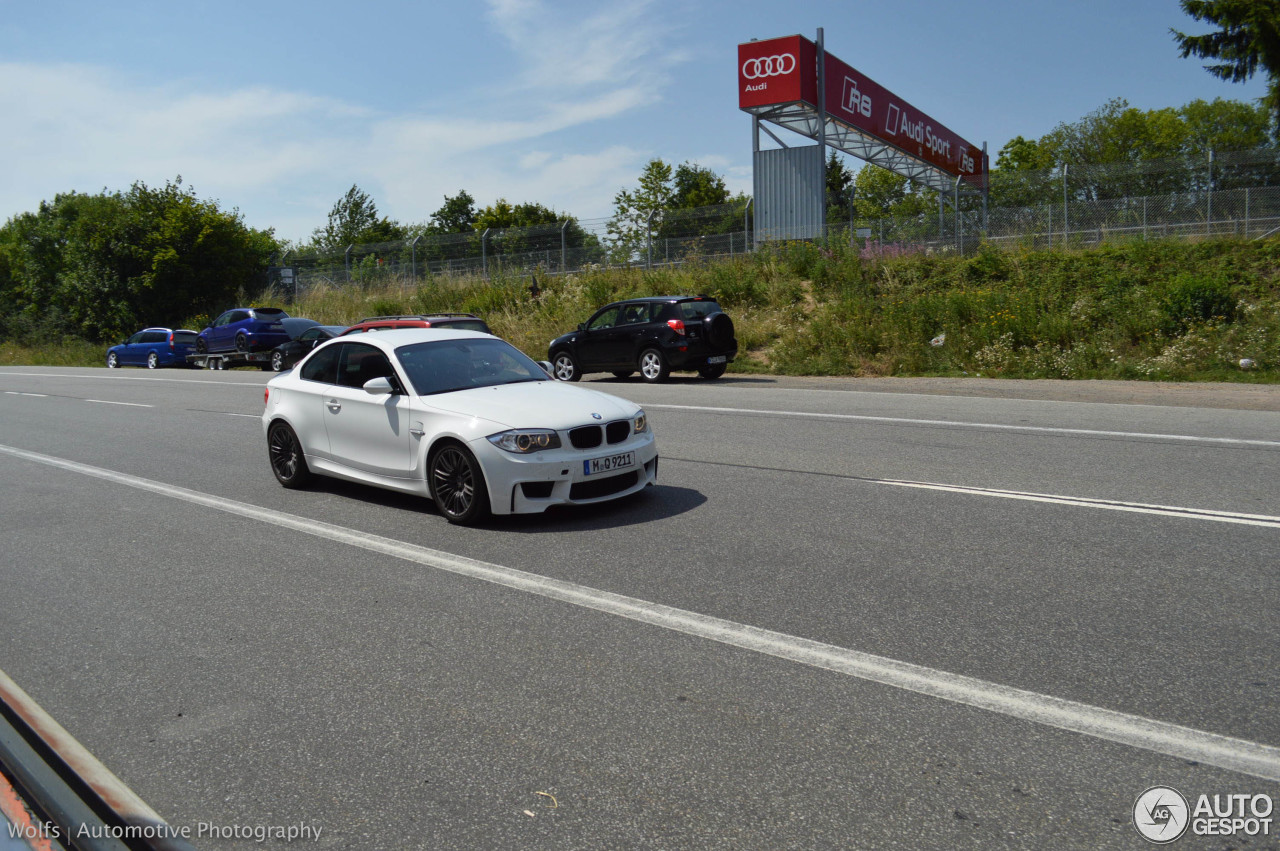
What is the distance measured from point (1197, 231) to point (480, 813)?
23499mm

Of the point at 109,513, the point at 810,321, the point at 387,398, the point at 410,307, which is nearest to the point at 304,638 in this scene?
the point at 387,398

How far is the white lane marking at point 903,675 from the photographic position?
3332 millimetres

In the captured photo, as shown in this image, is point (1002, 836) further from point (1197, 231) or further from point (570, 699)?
point (1197, 231)

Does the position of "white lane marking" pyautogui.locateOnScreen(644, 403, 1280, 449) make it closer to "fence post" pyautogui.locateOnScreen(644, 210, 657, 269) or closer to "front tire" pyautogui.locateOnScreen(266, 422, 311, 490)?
"front tire" pyautogui.locateOnScreen(266, 422, 311, 490)

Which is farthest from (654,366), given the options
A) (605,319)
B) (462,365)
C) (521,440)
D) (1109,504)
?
(1109,504)

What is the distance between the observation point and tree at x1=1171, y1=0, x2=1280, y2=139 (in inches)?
1212

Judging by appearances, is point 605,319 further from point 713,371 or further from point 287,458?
point 287,458

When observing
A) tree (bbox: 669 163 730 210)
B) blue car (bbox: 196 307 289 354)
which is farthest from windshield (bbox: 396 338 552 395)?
tree (bbox: 669 163 730 210)

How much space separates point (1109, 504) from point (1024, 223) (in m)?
19.5

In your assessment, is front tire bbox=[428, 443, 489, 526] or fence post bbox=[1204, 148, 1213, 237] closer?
front tire bbox=[428, 443, 489, 526]

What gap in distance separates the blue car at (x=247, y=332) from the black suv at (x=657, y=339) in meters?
13.8

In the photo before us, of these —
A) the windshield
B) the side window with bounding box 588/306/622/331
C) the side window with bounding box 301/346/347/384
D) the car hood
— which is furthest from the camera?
the side window with bounding box 588/306/622/331

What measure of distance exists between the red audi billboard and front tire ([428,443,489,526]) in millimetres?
21687

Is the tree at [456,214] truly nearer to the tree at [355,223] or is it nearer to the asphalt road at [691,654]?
the tree at [355,223]
